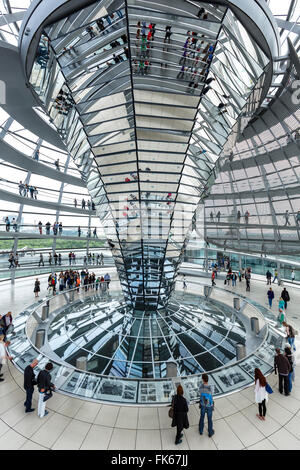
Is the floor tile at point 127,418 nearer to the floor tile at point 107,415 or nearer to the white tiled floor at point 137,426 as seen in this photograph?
the white tiled floor at point 137,426

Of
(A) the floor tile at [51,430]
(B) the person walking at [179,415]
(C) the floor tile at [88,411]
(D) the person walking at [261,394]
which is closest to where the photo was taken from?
(B) the person walking at [179,415]

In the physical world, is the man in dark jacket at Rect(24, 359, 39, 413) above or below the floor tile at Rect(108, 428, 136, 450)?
above

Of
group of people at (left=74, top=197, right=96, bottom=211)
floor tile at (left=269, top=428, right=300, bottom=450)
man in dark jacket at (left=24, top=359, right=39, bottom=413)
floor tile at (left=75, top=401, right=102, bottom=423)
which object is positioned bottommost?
floor tile at (left=75, top=401, right=102, bottom=423)

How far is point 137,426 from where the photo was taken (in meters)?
5.42

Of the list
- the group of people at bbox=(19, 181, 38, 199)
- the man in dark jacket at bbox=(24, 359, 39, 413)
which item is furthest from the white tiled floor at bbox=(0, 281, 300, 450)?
the group of people at bbox=(19, 181, 38, 199)

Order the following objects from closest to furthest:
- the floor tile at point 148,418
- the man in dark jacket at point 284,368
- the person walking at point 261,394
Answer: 1. the floor tile at point 148,418
2. the person walking at point 261,394
3. the man in dark jacket at point 284,368

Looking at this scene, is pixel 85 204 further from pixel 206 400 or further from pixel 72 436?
pixel 206 400

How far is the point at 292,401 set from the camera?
20.8 feet

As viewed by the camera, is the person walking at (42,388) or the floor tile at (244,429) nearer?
the floor tile at (244,429)

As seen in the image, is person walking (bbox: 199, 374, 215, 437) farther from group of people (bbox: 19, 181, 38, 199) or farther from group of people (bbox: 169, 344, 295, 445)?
group of people (bbox: 19, 181, 38, 199)

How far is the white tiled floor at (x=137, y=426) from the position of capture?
16.1 ft

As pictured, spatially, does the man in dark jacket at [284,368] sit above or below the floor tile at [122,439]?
above

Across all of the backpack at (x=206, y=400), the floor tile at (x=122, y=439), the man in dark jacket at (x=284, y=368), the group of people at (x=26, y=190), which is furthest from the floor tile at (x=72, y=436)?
the group of people at (x=26, y=190)

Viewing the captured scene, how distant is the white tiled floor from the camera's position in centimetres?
491
